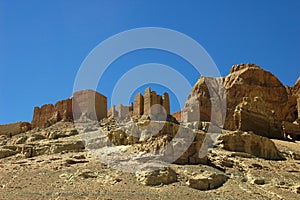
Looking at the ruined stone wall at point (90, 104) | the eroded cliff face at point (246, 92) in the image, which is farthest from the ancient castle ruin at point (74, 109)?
the eroded cliff face at point (246, 92)

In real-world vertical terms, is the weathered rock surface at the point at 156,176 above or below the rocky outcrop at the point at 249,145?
below

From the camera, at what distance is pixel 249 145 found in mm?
32312

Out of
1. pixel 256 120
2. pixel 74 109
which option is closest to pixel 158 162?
pixel 256 120

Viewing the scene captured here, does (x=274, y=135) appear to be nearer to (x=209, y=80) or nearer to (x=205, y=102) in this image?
(x=205, y=102)

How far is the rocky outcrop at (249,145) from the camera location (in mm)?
32250

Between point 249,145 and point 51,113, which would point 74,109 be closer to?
point 51,113

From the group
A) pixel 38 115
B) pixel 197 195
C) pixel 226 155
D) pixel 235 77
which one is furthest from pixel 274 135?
pixel 38 115

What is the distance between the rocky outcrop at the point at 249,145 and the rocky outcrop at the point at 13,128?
105ft

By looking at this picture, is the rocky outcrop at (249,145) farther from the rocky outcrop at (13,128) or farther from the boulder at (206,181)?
the rocky outcrop at (13,128)

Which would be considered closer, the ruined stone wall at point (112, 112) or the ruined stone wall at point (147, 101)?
the ruined stone wall at point (147, 101)

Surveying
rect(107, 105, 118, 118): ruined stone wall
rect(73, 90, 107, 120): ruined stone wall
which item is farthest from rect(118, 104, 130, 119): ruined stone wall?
rect(73, 90, 107, 120): ruined stone wall

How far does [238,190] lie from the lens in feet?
71.6

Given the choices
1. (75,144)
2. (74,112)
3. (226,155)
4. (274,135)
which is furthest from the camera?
(74,112)

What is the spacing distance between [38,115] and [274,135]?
31.6 m
